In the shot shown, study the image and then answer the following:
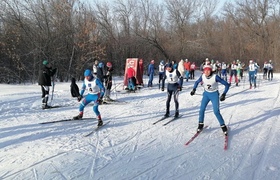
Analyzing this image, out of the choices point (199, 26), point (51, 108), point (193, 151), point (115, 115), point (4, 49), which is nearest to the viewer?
point (193, 151)

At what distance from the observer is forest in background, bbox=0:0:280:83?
23125 millimetres

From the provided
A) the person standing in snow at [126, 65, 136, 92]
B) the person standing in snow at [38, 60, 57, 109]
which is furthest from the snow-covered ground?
the person standing in snow at [126, 65, 136, 92]

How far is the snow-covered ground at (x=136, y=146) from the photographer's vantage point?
508 centimetres

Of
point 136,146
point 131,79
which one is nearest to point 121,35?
point 131,79

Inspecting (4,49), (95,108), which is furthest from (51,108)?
(4,49)

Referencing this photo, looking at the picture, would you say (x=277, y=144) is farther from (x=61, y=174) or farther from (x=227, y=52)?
(x=227, y=52)

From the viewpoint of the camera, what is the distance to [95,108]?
8.12m

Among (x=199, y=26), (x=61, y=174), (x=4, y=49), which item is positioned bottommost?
(x=61, y=174)

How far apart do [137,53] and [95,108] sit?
2689 centimetres

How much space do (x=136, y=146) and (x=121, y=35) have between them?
1130 inches

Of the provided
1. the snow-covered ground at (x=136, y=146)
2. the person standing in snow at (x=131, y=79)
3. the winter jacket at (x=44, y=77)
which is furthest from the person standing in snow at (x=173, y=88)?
the person standing in snow at (x=131, y=79)

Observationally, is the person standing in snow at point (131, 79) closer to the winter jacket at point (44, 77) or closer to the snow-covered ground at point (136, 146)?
the snow-covered ground at point (136, 146)

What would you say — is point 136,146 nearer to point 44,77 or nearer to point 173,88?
point 173,88

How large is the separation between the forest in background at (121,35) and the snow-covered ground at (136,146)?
13533mm
